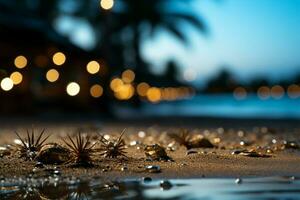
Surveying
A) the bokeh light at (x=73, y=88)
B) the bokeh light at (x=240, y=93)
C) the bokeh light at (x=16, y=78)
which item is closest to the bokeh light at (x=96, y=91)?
the bokeh light at (x=73, y=88)

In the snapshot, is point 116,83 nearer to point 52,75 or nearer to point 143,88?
point 52,75

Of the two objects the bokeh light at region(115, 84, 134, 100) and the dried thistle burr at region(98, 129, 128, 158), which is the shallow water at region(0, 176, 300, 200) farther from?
the bokeh light at region(115, 84, 134, 100)

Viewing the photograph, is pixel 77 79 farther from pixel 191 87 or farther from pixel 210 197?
pixel 191 87

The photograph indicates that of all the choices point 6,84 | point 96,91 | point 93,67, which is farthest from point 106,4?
point 6,84

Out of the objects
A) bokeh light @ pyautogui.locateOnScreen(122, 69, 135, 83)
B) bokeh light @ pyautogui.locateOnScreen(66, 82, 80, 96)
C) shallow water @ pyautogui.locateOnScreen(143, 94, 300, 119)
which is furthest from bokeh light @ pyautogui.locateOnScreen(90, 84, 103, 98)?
bokeh light @ pyautogui.locateOnScreen(122, 69, 135, 83)

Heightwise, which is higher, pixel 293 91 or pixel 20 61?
pixel 293 91

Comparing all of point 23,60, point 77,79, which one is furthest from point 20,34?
point 77,79
